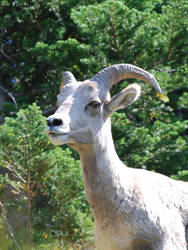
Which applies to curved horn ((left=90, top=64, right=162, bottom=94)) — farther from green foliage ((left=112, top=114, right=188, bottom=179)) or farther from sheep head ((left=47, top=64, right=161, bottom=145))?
green foliage ((left=112, top=114, right=188, bottom=179))

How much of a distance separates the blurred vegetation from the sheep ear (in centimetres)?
119

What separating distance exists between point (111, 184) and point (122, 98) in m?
0.92

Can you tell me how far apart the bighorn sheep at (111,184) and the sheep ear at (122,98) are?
0.03ft

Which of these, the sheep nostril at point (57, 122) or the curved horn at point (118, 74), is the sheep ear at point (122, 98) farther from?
the sheep nostril at point (57, 122)

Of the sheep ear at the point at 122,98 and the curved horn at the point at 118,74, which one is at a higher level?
the curved horn at the point at 118,74

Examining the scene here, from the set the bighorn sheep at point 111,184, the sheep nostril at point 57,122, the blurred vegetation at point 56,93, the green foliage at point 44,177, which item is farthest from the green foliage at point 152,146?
the sheep nostril at point 57,122

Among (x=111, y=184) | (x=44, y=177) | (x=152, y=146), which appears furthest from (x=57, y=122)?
(x=152, y=146)

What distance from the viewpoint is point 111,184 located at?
15.3ft

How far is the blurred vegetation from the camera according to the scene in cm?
733

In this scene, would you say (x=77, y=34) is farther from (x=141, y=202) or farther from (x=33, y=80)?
(x=141, y=202)

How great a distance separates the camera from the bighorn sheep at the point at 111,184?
14.6 feet

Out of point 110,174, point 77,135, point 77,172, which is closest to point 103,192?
point 110,174

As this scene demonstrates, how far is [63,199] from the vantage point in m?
7.60

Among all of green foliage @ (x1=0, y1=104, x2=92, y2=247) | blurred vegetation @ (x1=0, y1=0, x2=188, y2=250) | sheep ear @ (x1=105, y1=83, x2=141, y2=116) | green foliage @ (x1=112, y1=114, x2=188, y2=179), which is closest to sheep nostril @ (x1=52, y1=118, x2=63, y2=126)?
sheep ear @ (x1=105, y1=83, x2=141, y2=116)
